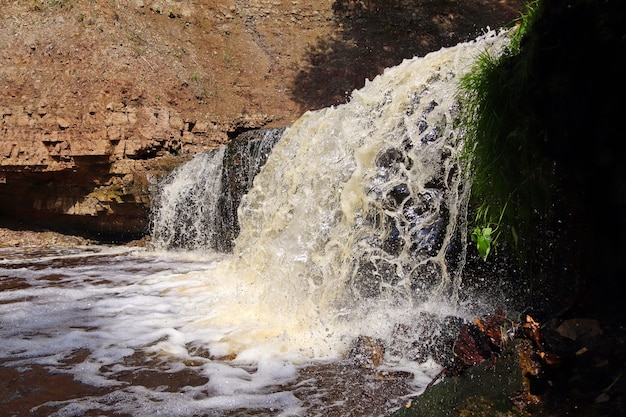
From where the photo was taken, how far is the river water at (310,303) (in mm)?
2633

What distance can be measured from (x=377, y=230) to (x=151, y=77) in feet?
31.1

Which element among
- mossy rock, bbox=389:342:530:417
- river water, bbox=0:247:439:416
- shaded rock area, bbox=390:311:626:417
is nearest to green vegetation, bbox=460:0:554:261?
shaded rock area, bbox=390:311:626:417

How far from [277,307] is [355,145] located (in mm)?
1421

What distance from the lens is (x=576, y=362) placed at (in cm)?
170

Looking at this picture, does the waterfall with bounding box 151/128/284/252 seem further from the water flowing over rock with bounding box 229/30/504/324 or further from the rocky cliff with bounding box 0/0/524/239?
the water flowing over rock with bounding box 229/30/504/324

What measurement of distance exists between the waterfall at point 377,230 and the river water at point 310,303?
1cm

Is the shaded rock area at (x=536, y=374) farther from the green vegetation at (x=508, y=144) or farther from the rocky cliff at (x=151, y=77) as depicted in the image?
the rocky cliff at (x=151, y=77)

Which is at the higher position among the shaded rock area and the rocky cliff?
the rocky cliff

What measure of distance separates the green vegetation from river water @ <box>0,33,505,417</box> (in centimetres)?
75

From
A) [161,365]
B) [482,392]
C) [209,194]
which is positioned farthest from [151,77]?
[482,392]

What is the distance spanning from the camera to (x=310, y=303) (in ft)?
12.6

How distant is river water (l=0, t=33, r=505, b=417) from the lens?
263 centimetres

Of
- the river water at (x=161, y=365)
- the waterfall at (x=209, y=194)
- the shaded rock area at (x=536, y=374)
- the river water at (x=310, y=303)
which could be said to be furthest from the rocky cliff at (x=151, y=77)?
the shaded rock area at (x=536, y=374)

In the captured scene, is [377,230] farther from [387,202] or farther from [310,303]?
[310,303]
